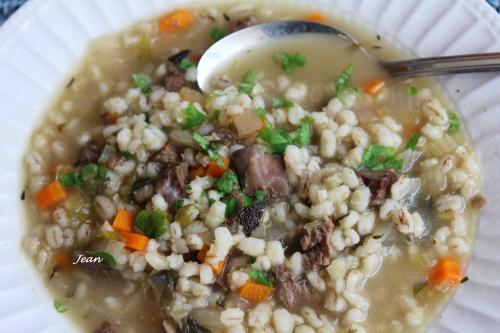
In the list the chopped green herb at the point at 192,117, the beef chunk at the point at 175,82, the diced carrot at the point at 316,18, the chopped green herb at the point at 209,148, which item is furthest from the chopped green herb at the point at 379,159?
the beef chunk at the point at 175,82

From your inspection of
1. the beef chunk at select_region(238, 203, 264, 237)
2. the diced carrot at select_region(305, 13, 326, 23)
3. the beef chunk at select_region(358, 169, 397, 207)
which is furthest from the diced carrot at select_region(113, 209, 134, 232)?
the diced carrot at select_region(305, 13, 326, 23)

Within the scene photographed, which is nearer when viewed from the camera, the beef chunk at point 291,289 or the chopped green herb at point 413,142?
the beef chunk at point 291,289

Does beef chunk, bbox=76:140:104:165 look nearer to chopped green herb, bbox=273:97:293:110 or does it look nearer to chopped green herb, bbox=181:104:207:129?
chopped green herb, bbox=181:104:207:129

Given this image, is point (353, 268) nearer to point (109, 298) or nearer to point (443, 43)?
point (109, 298)

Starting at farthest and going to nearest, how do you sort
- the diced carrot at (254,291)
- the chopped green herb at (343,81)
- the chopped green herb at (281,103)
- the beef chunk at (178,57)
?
the beef chunk at (178,57) → the chopped green herb at (343,81) → the chopped green herb at (281,103) → the diced carrot at (254,291)

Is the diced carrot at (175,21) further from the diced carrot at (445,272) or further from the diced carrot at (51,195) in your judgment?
the diced carrot at (445,272)

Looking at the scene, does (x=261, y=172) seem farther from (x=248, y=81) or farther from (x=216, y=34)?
(x=216, y=34)

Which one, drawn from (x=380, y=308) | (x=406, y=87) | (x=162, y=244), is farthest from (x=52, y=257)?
(x=406, y=87)

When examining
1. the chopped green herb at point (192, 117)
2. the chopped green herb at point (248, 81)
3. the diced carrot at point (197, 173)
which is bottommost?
the chopped green herb at point (248, 81)
